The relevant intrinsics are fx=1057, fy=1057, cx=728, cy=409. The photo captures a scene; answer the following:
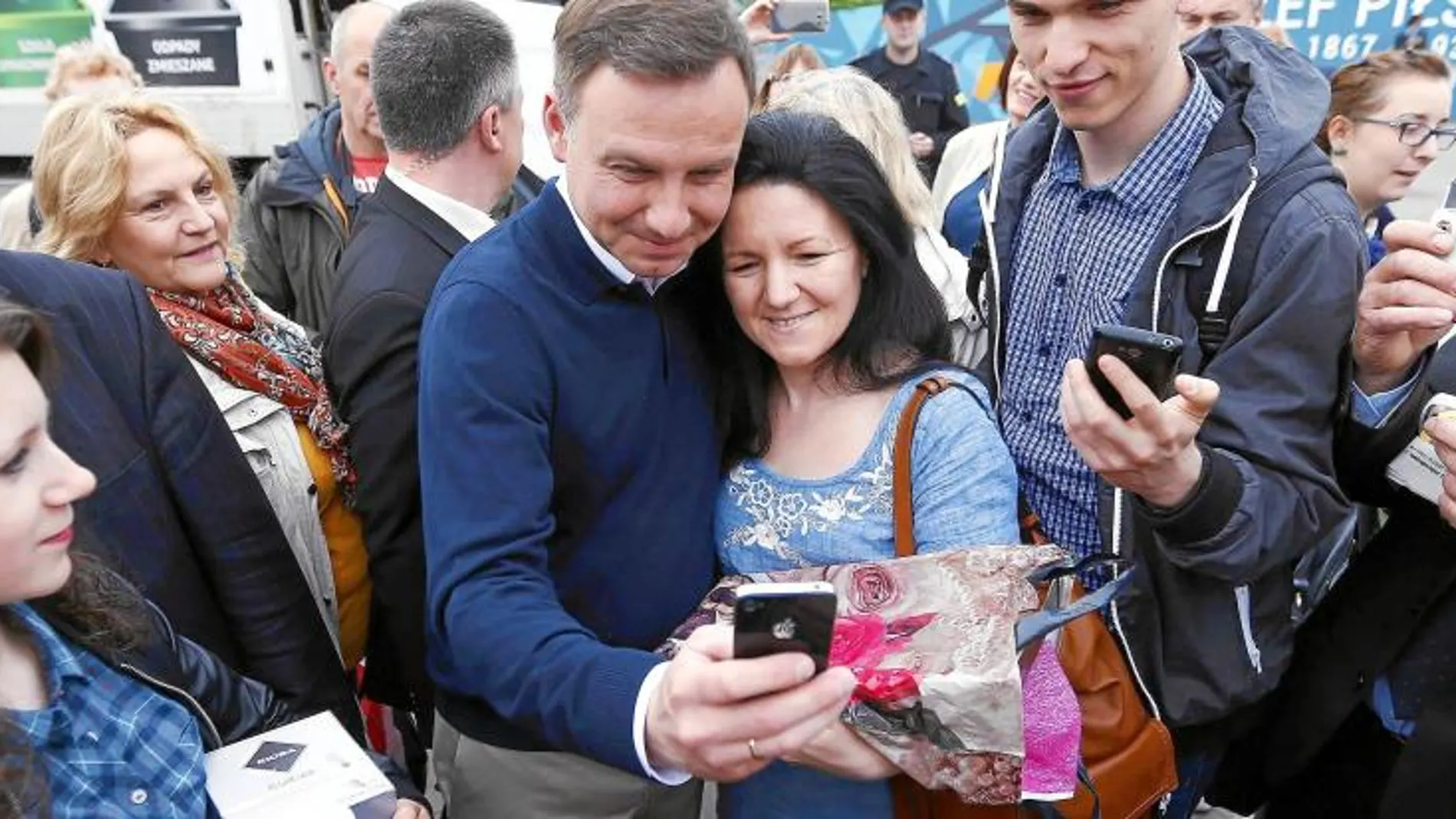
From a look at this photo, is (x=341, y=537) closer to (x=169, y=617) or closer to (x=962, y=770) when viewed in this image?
(x=169, y=617)

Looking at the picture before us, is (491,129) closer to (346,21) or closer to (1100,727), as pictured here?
(1100,727)

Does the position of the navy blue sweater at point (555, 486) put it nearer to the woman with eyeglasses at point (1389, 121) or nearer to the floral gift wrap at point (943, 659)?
the floral gift wrap at point (943, 659)

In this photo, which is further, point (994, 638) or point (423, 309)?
point (423, 309)

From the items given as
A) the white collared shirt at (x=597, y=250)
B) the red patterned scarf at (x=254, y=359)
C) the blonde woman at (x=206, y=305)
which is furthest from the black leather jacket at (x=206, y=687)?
the white collared shirt at (x=597, y=250)

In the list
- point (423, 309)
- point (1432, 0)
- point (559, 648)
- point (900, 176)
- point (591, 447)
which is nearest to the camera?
point (559, 648)

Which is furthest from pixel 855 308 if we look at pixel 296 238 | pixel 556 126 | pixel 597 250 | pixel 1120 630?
pixel 296 238

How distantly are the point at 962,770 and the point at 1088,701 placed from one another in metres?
0.38

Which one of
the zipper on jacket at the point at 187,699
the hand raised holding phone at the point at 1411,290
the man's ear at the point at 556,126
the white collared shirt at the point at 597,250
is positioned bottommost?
the zipper on jacket at the point at 187,699

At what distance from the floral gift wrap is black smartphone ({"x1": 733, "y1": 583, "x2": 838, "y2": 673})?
0.38 meters

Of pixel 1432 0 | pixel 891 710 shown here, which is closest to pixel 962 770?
pixel 891 710

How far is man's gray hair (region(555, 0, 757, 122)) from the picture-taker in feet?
4.72

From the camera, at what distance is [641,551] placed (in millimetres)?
1698

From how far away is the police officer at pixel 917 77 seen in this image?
22.9 feet

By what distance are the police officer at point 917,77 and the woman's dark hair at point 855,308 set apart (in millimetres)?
5359
